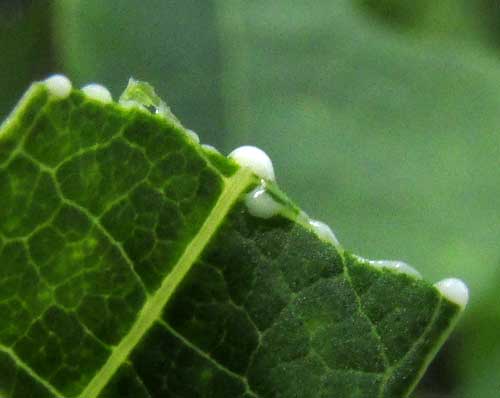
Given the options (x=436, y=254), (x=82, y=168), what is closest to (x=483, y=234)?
(x=436, y=254)

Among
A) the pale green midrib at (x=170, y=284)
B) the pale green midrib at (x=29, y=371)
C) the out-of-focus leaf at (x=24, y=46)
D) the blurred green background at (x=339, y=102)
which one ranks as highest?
the blurred green background at (x=339, y=102)

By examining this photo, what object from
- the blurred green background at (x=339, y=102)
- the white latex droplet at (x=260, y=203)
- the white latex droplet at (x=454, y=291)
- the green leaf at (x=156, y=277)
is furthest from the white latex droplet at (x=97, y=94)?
the blurred green background at (x=339, y=102)

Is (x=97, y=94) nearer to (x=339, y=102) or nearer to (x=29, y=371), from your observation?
(x=29, y=371)

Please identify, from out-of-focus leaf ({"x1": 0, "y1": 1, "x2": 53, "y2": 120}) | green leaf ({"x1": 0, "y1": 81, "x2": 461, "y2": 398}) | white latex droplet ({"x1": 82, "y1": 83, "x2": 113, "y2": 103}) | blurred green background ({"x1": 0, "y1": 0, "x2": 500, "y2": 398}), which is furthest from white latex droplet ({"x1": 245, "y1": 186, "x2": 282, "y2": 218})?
out-of-focus leaf ({"x1": 0, "y1": 1, "x2": 53, "y2": 120})

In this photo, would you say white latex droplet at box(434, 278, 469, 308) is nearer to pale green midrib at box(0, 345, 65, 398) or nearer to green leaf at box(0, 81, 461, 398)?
green leaf at box(0, 81, 461, 398)

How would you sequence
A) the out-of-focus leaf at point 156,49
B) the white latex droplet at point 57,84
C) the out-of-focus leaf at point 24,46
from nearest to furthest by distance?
1. the white latex droplet at point 57,84
2. the out-of-focus leaf at point 156,49
3. the out-of-focus leaf at point 24,46

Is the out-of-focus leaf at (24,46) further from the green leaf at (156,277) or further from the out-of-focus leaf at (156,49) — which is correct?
the green leaf at (156,277)

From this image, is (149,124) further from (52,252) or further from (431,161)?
(431,161)
